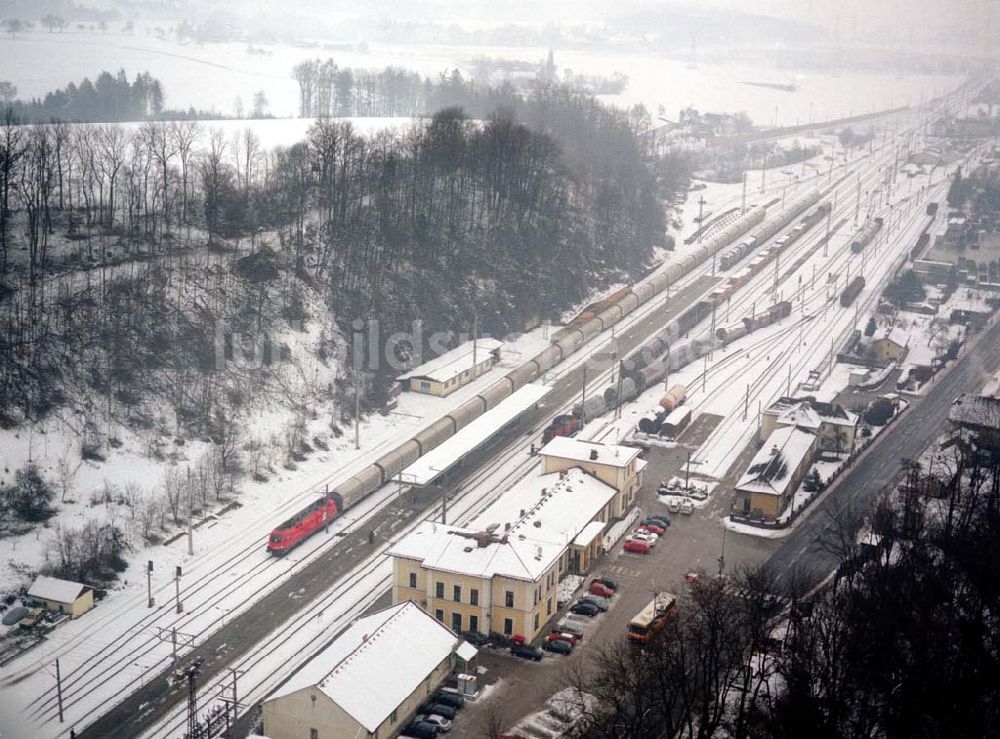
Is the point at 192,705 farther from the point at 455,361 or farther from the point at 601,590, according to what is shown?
the point at 455,361

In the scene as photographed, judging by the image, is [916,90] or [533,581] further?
[916,90]

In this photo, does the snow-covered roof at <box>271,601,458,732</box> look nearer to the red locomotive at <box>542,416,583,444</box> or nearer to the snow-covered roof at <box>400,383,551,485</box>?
the snow-covered roof at <box>400,383,551,485</box>

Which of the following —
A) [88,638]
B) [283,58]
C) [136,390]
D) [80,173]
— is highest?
[283,58]

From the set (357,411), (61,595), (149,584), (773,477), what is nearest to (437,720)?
(149,584)

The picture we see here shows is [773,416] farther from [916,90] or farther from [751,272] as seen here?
[916,90]

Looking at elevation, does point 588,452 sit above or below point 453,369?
below

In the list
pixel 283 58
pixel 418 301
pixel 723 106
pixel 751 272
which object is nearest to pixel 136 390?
pixel 418 301

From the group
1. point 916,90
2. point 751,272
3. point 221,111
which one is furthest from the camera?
point 916,90
